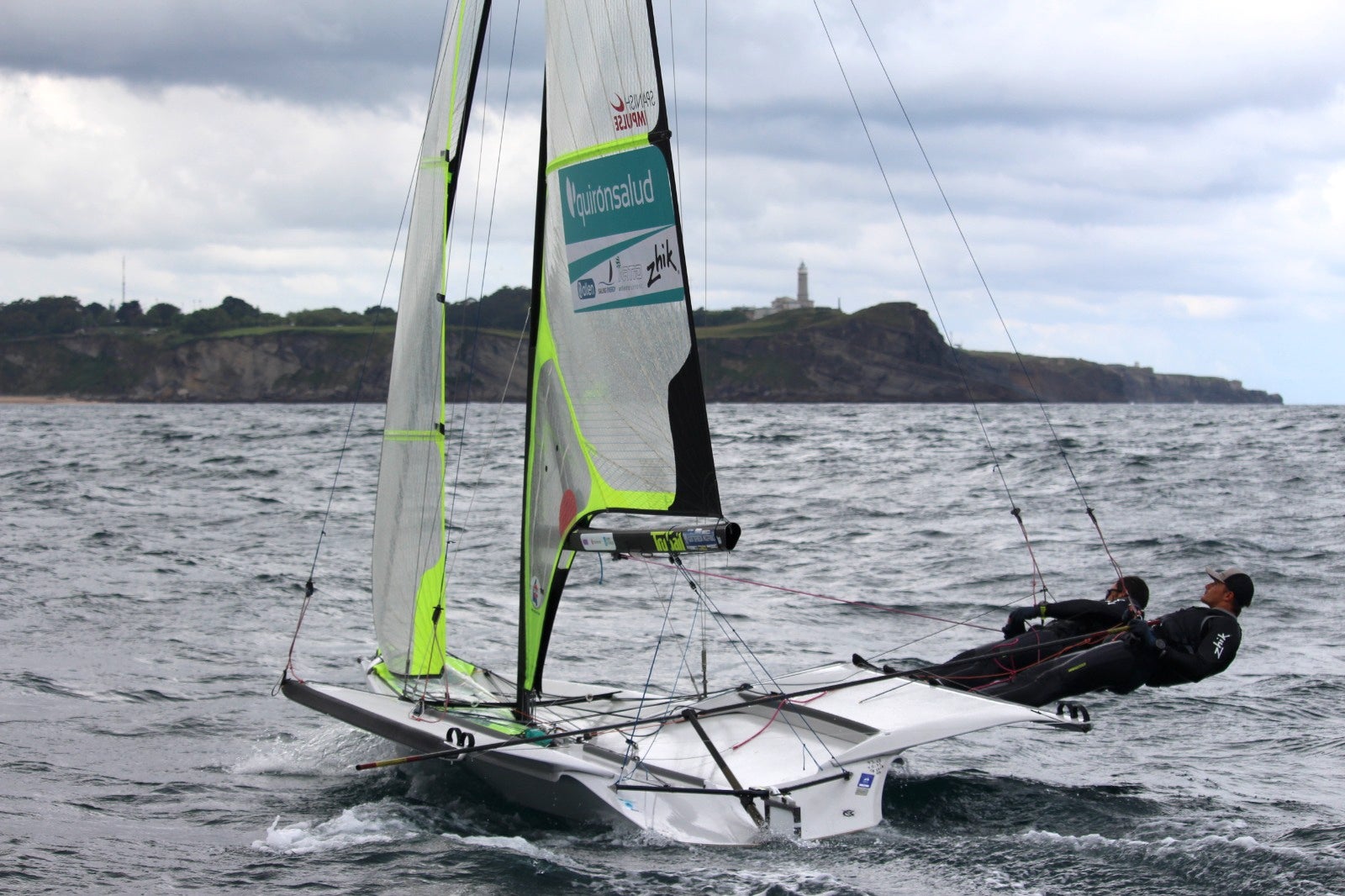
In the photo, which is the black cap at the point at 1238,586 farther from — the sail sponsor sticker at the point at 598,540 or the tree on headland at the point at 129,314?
the tree on headland at the point at 129,314

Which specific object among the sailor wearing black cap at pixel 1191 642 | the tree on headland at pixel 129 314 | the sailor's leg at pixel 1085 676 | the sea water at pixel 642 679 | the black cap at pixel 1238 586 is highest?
the tree on headland at pixel 129 314

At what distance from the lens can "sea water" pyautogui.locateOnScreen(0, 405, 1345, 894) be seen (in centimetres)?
655

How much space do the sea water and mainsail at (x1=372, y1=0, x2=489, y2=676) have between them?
0.85 meters

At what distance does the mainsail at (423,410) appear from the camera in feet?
28.3

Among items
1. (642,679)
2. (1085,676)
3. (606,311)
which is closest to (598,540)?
(606,311)

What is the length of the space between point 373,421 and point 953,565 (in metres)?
51.2

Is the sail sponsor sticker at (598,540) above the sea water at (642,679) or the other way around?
above

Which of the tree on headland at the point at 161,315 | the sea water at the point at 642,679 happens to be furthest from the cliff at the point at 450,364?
the sea water at the point at 642,679

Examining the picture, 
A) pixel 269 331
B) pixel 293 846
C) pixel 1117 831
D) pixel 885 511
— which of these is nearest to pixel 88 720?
pixel 293 846

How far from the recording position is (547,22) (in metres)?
7.84

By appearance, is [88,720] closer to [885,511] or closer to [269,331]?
[885,511]

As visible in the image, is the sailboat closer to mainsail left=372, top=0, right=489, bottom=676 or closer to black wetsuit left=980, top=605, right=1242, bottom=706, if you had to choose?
mainsail left=372, top=0, right=489, bottom=676

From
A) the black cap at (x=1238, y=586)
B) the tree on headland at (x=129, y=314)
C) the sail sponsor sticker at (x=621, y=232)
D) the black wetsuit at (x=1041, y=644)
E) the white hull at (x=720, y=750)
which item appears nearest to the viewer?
the white hull at (x=720, y=750)

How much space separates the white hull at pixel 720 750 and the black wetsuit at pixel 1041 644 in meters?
0.27
